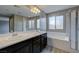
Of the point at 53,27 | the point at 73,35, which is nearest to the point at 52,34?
the point at 53,27

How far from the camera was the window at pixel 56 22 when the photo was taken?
3700 mm

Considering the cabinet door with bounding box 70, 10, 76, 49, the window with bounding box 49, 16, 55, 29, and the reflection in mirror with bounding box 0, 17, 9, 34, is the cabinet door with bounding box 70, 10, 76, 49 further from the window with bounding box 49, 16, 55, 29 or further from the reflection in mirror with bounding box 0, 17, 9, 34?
the reflection in mirror with bounding box 0, 17, 9, 34

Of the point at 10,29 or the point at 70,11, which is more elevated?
the point at 70,11

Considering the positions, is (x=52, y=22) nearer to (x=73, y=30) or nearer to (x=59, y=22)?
(x=59, y=22)

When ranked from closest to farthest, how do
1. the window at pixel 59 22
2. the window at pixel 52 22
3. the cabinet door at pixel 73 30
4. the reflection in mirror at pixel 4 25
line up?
1. the reflection in mirror at pixel 4 25
2. the cabinet door at pixel 73 30
3. the window at pixel 59 22
4. the window at pixel 52 22

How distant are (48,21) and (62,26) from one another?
36.2 inches

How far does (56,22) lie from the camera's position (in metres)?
3.92

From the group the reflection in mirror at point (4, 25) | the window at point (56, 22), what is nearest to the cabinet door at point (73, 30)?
the window at point (56, 22)

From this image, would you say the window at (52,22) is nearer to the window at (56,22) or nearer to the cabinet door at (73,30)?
the window at (56,22)

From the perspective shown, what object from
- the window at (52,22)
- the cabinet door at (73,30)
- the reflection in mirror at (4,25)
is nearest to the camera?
the reflection in mirror at (4,25)

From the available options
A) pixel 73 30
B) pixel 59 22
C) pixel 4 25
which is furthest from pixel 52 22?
pixel 4 25

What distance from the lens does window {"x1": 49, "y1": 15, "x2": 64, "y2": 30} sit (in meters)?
3.70

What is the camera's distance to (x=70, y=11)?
312 cm
